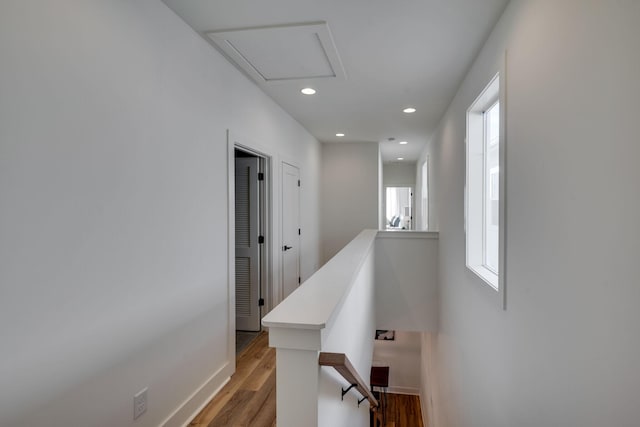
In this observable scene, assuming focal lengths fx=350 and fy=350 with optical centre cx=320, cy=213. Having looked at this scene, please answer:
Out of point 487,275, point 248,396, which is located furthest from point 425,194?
point 248,396

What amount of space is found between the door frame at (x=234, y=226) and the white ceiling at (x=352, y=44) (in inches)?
24.8

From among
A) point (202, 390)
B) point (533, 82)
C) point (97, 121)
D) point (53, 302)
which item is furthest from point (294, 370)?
point (533, 82)

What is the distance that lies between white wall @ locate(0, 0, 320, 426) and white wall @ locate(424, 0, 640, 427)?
191cm

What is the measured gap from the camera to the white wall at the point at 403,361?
310 inches

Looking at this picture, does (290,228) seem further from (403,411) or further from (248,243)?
(403,411)

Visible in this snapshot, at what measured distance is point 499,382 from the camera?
215cm

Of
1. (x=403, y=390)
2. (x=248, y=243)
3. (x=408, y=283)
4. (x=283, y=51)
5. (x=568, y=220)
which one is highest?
(x=283, y=51)

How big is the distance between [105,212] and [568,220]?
1927 millimetres

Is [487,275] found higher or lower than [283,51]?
lower

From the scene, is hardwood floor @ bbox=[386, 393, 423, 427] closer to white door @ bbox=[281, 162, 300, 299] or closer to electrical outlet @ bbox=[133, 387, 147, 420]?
white door @ bbox=[281, 162, 300, 299]

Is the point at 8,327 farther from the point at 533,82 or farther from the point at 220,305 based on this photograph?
the point at 533,82

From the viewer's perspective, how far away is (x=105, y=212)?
1.58m

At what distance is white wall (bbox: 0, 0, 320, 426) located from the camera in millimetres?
1230

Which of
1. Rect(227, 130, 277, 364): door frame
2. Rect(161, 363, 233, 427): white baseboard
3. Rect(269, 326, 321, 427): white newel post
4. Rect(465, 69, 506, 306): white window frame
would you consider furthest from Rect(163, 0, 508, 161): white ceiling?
Rect(161, 363, 233, 427): white baseboard
